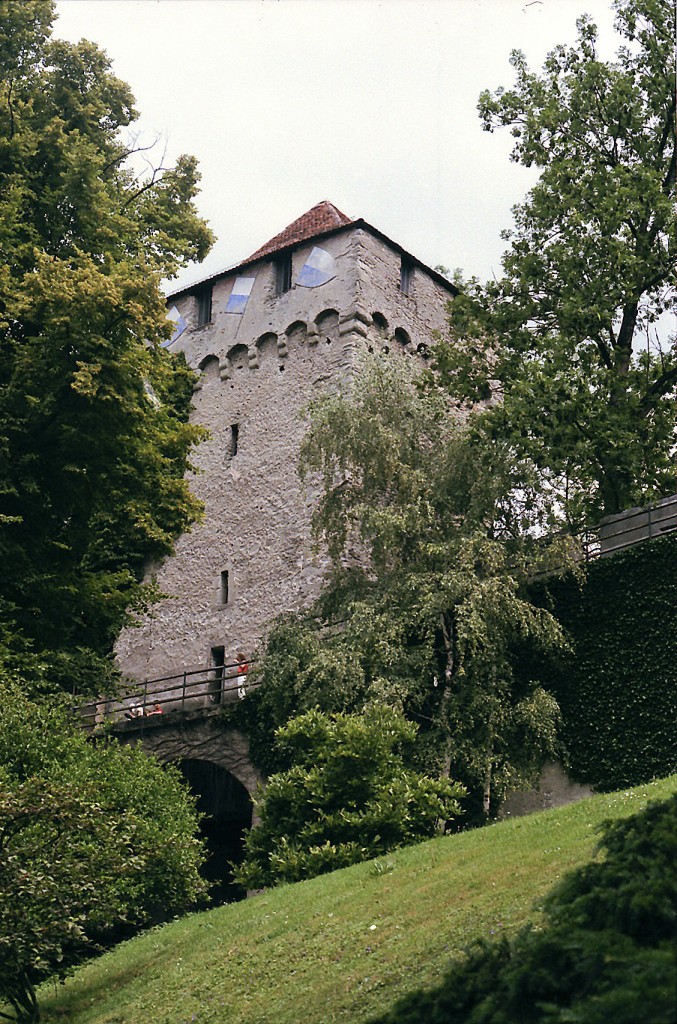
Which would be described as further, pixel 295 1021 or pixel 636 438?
pixel 636 438

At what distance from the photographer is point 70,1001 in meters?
14.4

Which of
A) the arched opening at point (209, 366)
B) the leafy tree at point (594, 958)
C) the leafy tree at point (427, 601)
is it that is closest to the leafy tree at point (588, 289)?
the leafy tree at point (427, 601)

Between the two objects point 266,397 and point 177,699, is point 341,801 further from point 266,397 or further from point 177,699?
point 266,397

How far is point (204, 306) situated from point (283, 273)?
10.2ft

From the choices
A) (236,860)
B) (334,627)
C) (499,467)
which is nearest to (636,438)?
(499,467)

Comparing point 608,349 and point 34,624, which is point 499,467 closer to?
point 608,349

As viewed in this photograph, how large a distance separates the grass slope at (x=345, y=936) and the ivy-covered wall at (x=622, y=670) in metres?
4.00

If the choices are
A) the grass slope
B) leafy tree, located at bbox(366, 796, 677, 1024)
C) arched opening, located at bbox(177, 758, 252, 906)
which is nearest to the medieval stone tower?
arched opening, located at bbox(177, 758, 252, 906)

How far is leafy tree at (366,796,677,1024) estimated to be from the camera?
501cm

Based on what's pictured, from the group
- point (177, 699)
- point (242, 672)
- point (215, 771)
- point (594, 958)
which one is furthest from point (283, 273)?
point (594, 958)

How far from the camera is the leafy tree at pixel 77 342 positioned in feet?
59.2

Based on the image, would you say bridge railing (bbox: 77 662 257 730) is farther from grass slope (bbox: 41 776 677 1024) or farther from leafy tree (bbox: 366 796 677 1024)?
leafy tree (bbox: 366 796 677 1024)

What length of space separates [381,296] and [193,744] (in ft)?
41.4

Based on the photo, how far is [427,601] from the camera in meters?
19.8
